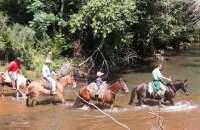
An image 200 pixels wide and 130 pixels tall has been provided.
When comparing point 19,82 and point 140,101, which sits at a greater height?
point 19,82

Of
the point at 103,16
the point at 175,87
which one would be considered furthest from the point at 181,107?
the point at 103,16

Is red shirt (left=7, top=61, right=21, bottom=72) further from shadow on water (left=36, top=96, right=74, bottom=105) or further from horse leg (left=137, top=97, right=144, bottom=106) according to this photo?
horse leg (left=137, top=97, right=144, bottom=106)

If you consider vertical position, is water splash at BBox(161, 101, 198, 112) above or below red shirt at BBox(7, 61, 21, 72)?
below

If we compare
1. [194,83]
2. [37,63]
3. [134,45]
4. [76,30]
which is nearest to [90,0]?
[76,30]

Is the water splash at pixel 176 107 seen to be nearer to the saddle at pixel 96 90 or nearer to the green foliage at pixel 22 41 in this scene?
the saddle at pixel 96 90

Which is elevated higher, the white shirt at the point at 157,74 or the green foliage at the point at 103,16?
the green foliage at the point at 103,16

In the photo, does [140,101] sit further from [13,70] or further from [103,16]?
[103,16]

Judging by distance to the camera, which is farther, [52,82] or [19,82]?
[19,82]

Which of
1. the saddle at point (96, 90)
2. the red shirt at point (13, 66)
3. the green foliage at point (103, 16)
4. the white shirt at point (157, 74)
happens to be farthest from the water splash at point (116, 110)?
the green foliage at point (103, 16)

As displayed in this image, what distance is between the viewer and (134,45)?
129 feet

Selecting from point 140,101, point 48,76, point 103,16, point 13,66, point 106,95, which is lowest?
point 140,101

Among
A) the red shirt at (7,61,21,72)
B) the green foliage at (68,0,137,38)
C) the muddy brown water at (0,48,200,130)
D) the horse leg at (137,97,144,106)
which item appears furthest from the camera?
the green foliage at (68,0,137,38)

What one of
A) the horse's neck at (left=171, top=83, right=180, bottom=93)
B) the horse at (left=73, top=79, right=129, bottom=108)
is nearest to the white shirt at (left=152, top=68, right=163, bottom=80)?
the horse's neck at (left=171, top=83, right=180, bottom=93)

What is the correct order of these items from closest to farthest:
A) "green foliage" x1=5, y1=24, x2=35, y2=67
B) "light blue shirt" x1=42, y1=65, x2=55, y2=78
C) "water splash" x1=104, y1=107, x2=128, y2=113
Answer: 1. "water splash" x1=104, y1=107, x2=128, y2=113
2. "light blue shirt" x1=42, y1=65, x2=55, y2=78
3. "green foliage" x1=5, y1=24, x2=35, y2=67
